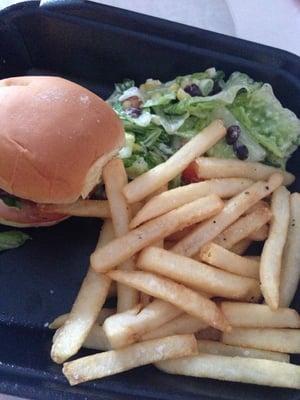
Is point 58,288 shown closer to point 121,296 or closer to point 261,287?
point 121,296

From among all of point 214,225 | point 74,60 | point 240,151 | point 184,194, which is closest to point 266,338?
point 214,225

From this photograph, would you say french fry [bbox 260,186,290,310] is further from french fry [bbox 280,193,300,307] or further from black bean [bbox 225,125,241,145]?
black bean [bbox 225,125,241,145]

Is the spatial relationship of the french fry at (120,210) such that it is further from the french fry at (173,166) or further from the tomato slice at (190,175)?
the tomato slice at (190,175)

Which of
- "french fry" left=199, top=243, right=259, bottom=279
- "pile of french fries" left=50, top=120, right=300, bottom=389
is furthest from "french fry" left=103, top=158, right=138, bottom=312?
"french fry" left=199, top=243, right=259, bottom=279

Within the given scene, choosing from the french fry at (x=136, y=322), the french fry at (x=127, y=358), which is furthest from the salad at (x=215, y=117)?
the french fry at (x=127, y=358)

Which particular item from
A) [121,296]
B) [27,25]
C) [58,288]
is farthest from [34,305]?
[27,25]

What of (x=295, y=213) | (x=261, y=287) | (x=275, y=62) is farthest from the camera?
(x=275, y=62)

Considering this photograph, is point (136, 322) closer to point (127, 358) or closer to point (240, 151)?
point (127, 358)
